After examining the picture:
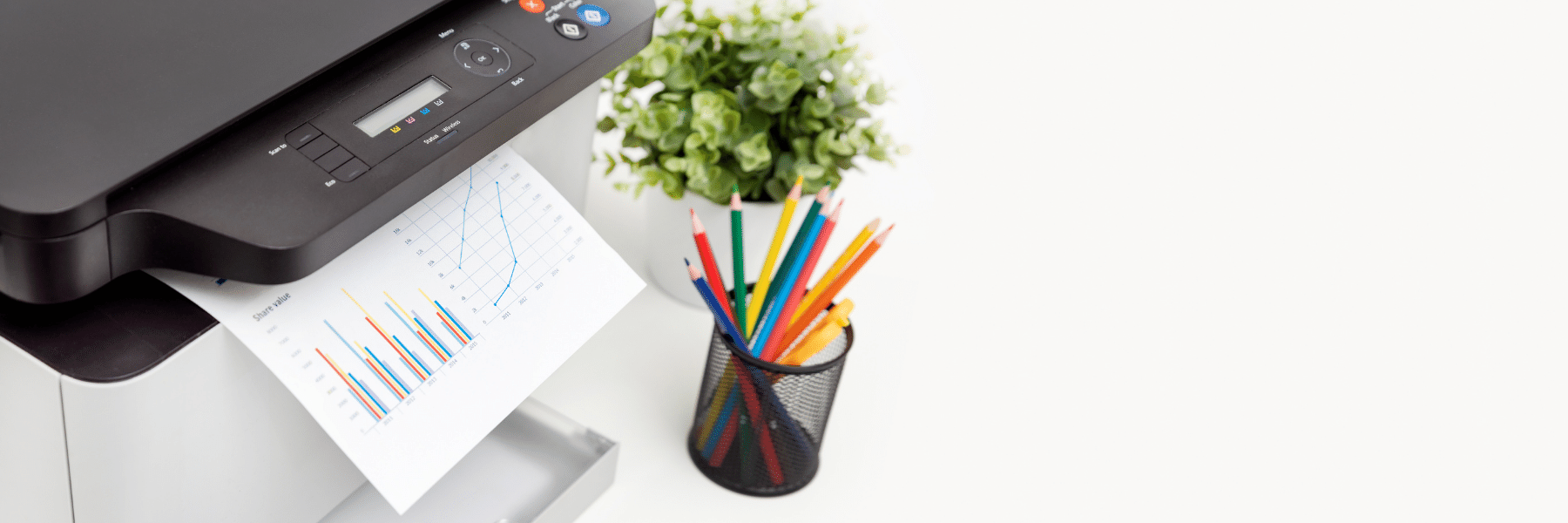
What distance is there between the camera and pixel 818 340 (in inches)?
25.9

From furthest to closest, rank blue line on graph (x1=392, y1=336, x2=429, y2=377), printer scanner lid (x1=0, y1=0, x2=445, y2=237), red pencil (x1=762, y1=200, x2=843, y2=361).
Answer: red pencil (x1=762, y1=200, x2=843, y2=361), blue line on graph (x1=392, y1=336, x2=429, y2=377), printer scanner lid (x1=0, y1=0, x2=445, y2=237)

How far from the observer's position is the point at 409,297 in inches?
20.3

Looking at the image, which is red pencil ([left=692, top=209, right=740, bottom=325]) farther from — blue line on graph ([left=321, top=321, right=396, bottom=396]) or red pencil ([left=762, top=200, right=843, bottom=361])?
blue line on graph ([left=321, top=321, right=396, bottom=396])

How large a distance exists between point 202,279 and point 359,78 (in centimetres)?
12

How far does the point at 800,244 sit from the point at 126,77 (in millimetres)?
356

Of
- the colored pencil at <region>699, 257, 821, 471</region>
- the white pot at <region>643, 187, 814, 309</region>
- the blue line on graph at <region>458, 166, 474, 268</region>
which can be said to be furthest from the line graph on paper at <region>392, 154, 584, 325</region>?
the white pot at <region>643, 187, 814, 309</region>

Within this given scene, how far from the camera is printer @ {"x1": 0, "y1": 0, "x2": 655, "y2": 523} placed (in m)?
0.42

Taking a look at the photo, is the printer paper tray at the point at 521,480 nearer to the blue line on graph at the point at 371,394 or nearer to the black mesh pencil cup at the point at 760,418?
the black mesh pencil cup at the point at 760,418

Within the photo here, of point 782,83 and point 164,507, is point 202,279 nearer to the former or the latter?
point 164,507

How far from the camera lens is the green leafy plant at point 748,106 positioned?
0.75 m

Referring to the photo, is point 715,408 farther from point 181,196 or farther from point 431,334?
point 181,196

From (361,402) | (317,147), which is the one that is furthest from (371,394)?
Result: (317,147)

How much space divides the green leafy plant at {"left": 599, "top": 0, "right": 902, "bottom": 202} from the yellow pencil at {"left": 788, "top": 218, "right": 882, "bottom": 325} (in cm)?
11

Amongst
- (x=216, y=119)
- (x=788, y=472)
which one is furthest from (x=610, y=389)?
(x=216, y=119)
